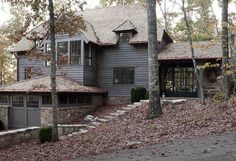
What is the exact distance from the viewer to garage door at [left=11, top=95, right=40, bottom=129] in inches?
871

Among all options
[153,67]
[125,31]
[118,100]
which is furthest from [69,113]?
[153,67]

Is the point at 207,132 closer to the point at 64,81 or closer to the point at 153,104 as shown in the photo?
the point at 153,104

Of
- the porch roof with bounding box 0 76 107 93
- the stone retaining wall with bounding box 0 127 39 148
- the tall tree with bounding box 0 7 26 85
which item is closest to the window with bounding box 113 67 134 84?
the porch roof with bounding box 0 76 107 93

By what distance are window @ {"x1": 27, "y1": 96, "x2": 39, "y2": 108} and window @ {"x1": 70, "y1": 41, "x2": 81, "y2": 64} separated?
4.03m

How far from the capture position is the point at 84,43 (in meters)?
24.0

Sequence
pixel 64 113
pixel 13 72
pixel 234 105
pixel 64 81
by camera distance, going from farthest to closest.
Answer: pixel 13 72
pixel 64 81
pixel 64 113
pixel 234 105

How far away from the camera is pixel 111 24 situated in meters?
26.9

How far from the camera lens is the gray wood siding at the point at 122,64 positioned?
80.5ft

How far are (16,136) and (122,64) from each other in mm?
10546

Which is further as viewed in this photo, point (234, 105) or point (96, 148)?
point (234, 105)

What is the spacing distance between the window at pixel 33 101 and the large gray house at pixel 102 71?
0.21 ft

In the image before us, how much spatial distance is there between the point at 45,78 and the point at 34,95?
6.66 feet

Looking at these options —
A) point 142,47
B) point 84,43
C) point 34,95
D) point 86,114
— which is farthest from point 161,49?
point 34,95

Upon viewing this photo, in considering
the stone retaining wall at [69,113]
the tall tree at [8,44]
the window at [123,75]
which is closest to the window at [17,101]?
the stone retaining wall at [69,113]
